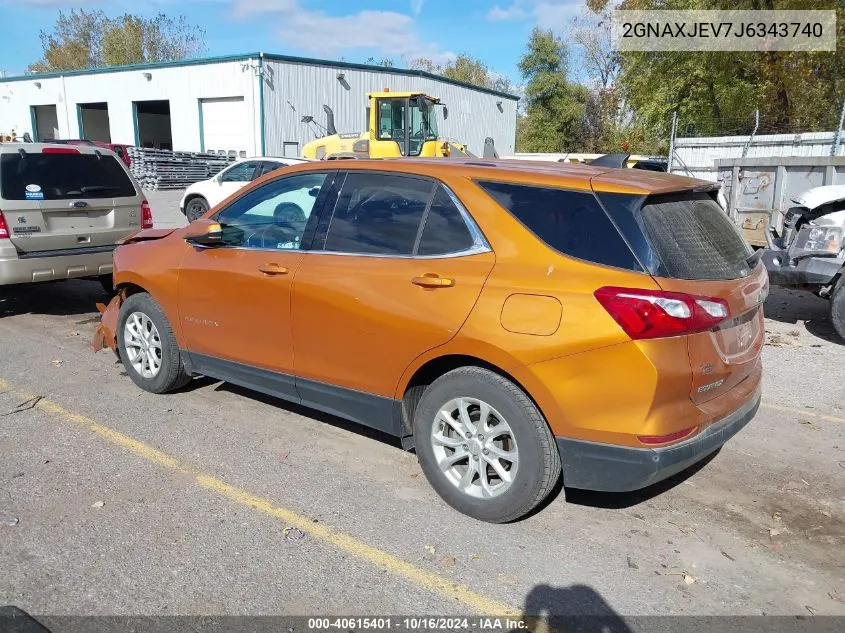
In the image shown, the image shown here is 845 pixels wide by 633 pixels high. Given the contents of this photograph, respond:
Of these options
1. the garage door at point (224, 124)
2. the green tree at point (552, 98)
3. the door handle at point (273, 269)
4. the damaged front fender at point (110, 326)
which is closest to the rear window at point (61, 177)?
the damaged front fender at point (110, 326)

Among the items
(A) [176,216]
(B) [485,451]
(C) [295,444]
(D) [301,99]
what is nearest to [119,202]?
(C) [295,444]

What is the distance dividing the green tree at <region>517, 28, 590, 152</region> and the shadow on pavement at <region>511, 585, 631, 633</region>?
47.5m

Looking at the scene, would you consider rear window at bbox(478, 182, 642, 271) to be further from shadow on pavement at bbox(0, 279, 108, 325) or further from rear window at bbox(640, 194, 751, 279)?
shadow on pavement at bbox(0, 279, 108, 325)

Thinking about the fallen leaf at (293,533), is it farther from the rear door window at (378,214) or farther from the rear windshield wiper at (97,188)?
the rear windshield wiper at (97,188)

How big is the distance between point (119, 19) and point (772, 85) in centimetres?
5858

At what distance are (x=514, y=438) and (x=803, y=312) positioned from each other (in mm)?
6564

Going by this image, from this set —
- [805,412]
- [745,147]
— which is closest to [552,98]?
[745,147]

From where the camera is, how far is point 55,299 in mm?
8750

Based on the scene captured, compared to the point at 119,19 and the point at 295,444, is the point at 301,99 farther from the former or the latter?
the point at 119,19

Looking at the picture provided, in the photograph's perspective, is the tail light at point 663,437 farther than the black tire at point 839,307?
No

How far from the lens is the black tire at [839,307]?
658 cm

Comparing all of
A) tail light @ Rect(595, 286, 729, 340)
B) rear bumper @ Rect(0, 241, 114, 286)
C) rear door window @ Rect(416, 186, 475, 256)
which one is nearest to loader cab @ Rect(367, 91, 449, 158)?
rear bumper @ Rect(0, 241, 114, 286)

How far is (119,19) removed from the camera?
61812 mm

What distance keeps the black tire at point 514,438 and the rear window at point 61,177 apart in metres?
5.51
